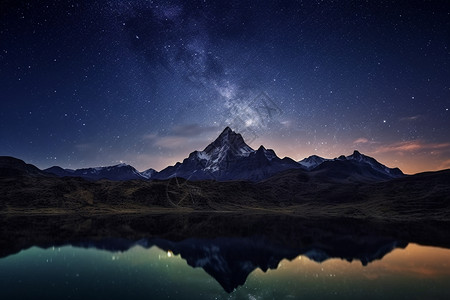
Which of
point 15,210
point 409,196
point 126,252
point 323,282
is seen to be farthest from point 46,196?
point 409,196

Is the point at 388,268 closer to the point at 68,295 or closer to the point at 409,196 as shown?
the point at 68,295

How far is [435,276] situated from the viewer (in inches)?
1469

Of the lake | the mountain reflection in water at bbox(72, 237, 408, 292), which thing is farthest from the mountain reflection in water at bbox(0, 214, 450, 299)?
the lake

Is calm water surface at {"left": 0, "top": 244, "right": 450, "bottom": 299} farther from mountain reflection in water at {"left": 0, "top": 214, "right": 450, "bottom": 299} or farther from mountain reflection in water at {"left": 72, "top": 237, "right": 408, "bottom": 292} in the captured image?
mountain reflection in water at {"left": 72, "top": 237, "right": 408, "bottom": 292}

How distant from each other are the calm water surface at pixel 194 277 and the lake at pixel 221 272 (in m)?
0.10

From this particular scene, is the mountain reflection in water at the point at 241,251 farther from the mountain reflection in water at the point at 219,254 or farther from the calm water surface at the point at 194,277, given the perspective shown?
the calm water surface at the point at 194,277

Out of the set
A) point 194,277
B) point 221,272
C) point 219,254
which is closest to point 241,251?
point 219,254

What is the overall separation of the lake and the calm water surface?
0.33 feet

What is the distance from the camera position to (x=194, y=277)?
37.6 m

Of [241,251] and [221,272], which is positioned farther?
[241,251]

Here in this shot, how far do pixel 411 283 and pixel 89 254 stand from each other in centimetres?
5100

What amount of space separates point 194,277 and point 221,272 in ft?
14.0

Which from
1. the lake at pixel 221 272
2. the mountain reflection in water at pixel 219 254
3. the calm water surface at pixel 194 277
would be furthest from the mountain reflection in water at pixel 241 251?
the calm water surface at pixel 194 277

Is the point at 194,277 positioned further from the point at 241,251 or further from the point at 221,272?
the point at 241,251
